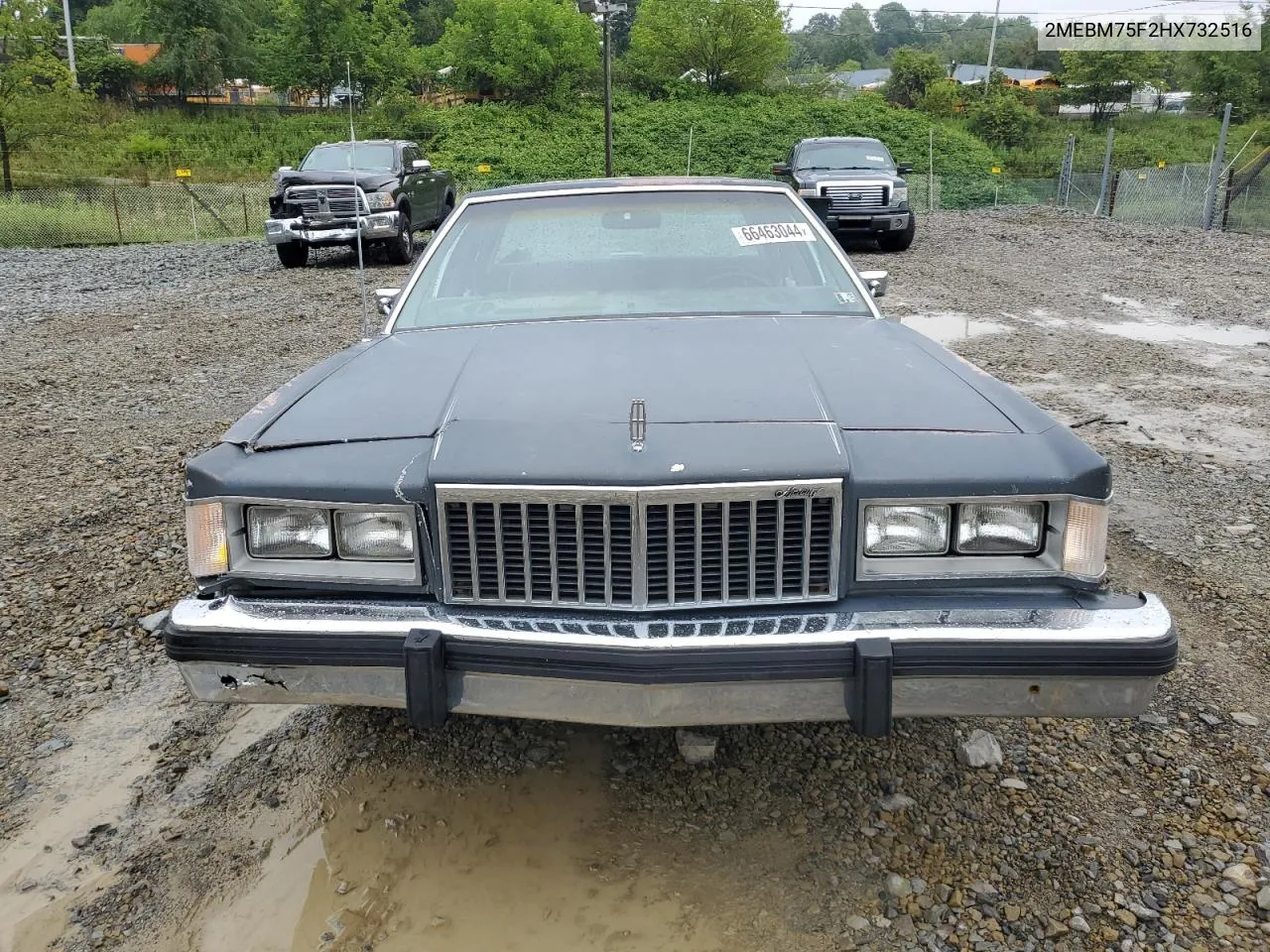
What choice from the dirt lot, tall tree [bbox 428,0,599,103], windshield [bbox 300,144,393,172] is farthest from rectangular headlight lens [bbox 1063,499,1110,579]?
tall tree [bbox 428,0,599,103]

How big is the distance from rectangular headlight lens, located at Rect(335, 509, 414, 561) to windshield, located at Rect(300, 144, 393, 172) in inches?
518

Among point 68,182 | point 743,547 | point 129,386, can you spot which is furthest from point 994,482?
point 68,182

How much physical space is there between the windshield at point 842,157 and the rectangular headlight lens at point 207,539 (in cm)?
1513

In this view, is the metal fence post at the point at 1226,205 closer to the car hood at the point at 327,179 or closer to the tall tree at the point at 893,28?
the car hood at the point at 327,179

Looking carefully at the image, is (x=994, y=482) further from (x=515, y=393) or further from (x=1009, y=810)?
(x=515, y=393)

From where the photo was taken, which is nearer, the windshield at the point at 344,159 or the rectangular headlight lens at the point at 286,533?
the rectangular headlight lens at the point at 286,533

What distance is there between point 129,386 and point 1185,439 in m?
7.26

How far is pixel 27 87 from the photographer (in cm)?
2581

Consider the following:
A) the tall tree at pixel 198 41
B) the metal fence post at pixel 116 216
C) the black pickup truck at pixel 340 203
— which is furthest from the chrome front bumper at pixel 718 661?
the tall tree at pixel 198 41

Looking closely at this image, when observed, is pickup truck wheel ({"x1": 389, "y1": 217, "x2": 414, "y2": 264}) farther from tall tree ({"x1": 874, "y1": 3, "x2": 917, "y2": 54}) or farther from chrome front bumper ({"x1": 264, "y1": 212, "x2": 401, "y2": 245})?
tall tree ({"x1": 874, "y1": 3, "x2": 917, "y2": 54})

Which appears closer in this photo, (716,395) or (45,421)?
(716,395)

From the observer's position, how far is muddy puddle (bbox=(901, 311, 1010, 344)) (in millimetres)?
9164

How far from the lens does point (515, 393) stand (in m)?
2.67

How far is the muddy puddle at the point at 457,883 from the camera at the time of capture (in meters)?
2.27
